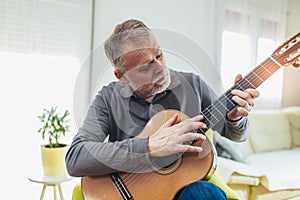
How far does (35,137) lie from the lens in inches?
72.4

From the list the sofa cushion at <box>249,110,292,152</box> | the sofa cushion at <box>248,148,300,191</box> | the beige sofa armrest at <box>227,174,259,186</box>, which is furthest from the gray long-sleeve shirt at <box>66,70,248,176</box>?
the sofa cushion at <box>249,110,292,152</box>

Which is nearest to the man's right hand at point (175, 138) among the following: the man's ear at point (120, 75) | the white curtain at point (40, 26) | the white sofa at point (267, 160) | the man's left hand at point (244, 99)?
the man's left hand at point (244, 99)

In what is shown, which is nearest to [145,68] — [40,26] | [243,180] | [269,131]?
[40,26]

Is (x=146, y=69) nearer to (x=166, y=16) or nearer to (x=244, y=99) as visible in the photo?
(x=244, y=99)

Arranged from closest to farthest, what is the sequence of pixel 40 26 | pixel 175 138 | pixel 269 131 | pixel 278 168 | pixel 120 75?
1. pixel 175 138
2. pixel 120 75
3. pixel 40 26
4. pixel 278 168
5. pixel 269 131

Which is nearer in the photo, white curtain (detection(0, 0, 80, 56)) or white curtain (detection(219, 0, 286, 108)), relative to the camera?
white curtain (detection(0, 0, 80, 56))

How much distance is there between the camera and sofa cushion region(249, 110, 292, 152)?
8.30 feet

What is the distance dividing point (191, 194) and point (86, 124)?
40 centimetres

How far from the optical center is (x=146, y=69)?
0.89 m

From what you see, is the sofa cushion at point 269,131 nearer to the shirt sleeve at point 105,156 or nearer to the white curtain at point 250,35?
the white curtain at point 250,35

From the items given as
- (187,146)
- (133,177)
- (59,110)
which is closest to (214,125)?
(187,146)

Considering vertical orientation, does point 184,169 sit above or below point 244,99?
below

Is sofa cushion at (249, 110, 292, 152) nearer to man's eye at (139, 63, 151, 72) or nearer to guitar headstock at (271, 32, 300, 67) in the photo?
guitar headstock at (271, 32, 300, 67)

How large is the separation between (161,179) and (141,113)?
0.23 metres
